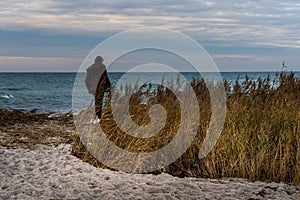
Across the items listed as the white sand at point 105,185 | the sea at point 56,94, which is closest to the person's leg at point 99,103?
the sea at point 56,94

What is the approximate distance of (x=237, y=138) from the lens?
6.29 meters

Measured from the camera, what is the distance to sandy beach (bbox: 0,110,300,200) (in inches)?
199

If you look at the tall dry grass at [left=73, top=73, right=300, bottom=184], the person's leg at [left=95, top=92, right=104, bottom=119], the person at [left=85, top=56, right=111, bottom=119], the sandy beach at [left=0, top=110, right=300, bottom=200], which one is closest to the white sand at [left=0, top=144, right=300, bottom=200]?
the sandy beach at [left=0, top=110, right=300, bottom=200]

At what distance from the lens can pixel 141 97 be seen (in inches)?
302

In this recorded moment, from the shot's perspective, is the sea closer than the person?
Result: Yes

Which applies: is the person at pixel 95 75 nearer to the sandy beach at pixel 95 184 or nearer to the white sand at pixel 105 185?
the sandy beach at pixel 95 184

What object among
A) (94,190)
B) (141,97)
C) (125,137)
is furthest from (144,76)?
(94,190)

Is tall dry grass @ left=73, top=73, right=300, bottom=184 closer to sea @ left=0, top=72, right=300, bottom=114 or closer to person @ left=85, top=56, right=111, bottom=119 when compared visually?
sea @ left=0, top=72, right=300, bottom=114

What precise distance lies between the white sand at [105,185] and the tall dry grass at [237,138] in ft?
1.01

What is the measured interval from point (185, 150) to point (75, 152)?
166 centimetres

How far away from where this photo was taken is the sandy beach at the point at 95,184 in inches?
199

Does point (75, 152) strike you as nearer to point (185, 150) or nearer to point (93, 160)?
point (93, 160)

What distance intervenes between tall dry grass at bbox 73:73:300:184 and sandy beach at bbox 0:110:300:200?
0.28 m

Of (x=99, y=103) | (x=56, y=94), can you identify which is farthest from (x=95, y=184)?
(x=56, y=94)
